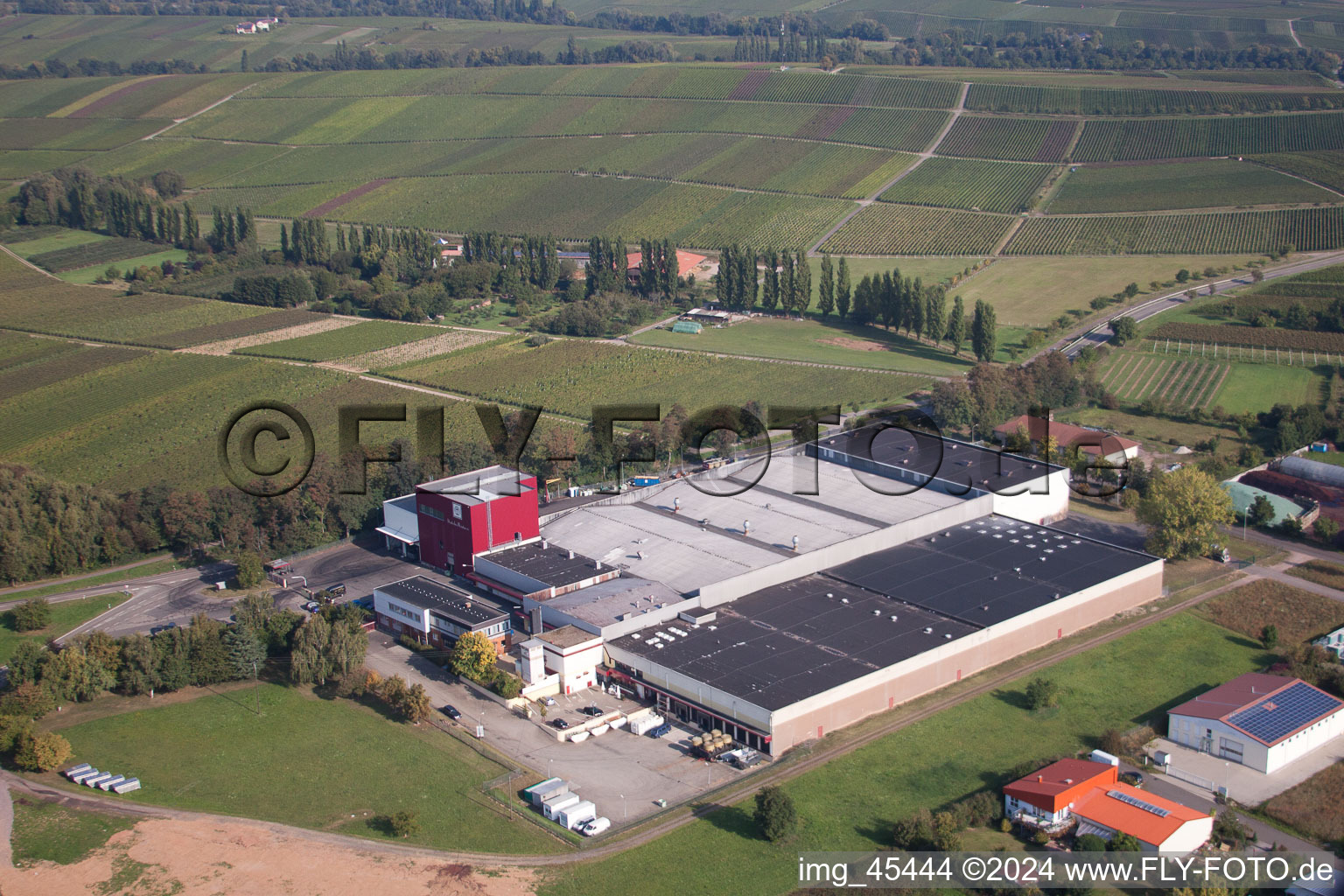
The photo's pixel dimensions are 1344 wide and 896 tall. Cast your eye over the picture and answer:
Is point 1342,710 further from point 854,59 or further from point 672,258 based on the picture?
point 854,59

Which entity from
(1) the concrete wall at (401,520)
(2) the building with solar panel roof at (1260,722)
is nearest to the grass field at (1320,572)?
(2) the building with solar panel roof at (1260,722)

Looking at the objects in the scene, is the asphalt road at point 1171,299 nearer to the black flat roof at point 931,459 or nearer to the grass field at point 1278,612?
the black flat roof at point 931,459

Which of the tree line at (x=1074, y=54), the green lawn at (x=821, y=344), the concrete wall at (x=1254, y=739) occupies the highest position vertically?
the tree line at (x=1074, y=54)

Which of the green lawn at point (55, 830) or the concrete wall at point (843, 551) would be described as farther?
the concrete wall at point (843, 551)

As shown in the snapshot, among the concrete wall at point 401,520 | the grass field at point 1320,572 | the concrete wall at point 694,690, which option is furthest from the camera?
the concrete wall at point 401,520

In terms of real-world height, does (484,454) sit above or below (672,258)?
below

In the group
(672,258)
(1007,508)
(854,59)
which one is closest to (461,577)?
(1007,508)
